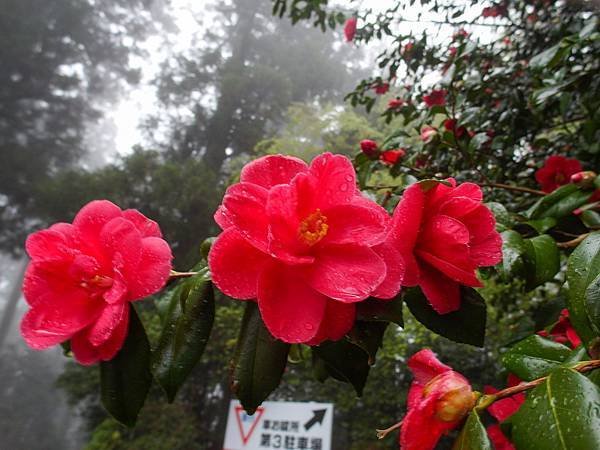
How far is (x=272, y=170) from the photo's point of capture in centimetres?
37

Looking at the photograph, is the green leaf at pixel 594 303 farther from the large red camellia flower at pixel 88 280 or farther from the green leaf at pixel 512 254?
the large red camellia flower at pixel 88 280

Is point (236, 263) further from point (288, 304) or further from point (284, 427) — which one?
point (284, 427)

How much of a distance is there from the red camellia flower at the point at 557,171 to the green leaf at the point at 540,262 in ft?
1.69

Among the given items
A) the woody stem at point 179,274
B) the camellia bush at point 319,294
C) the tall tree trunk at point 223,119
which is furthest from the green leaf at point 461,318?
the tall tree trunk at point 223,119

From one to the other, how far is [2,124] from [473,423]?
29.3 feet

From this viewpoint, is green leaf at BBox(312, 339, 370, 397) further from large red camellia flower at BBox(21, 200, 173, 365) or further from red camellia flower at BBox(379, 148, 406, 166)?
red camellia flower at BBox(379, 148, 406, 166)

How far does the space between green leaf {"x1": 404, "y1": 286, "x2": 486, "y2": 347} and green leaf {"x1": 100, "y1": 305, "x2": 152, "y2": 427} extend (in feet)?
0.81

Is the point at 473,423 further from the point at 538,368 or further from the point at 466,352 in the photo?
the point at 466,352

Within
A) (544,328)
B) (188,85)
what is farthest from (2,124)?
(544,328)

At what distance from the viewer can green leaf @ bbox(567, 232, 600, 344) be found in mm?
388

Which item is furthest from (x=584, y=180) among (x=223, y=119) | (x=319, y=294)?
(x=223, y=119)

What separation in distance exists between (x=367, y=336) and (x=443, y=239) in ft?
0.33

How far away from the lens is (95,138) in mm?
15758

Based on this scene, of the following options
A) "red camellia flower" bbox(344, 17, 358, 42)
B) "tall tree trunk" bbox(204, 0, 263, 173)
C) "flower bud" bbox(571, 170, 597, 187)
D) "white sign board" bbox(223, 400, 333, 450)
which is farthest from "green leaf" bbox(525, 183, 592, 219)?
"tall tree trunk" bbox(204, 0, 263, 173)
